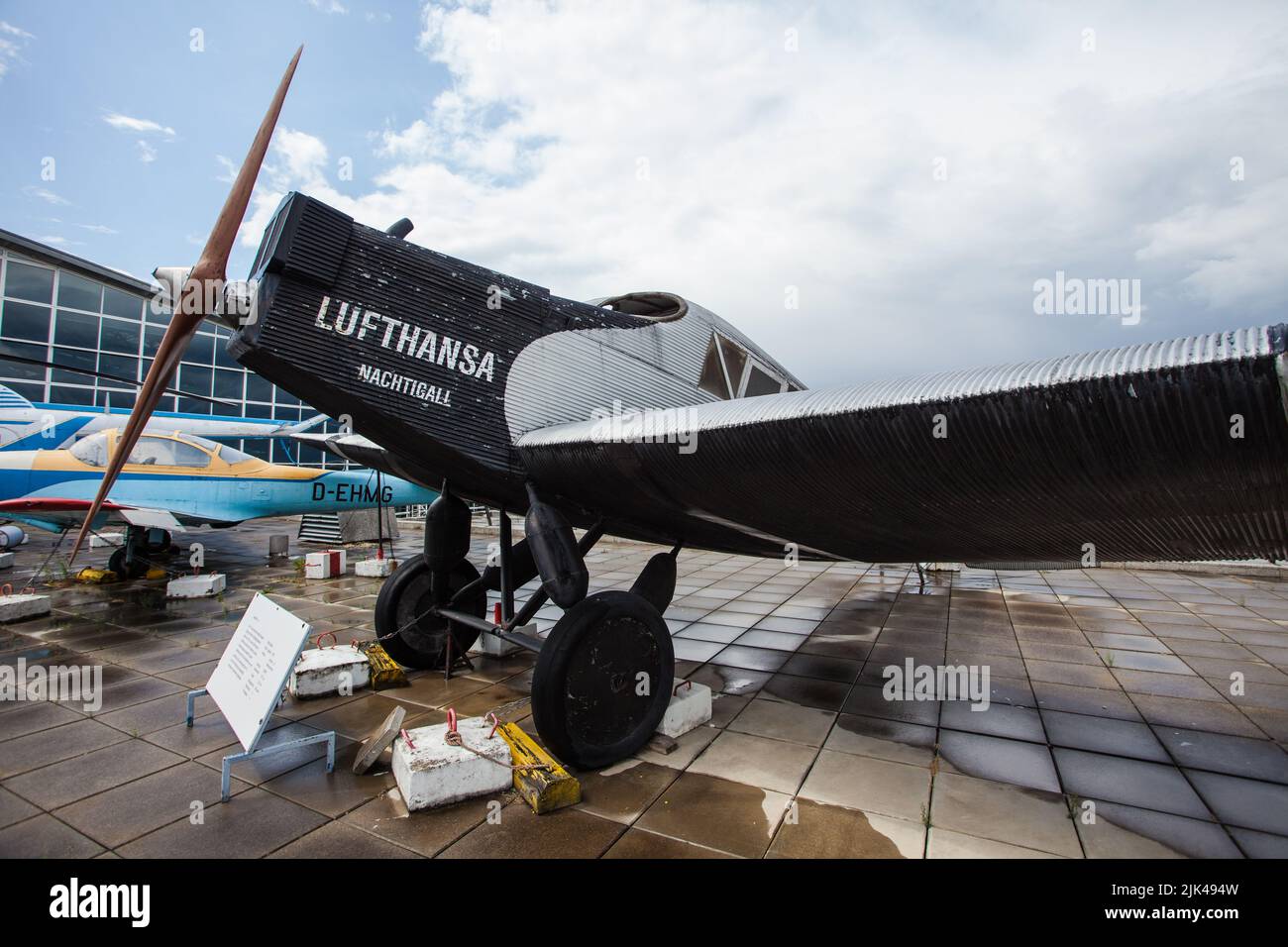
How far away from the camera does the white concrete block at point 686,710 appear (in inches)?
151

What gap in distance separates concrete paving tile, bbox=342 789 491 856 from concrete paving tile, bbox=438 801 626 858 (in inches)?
2.7

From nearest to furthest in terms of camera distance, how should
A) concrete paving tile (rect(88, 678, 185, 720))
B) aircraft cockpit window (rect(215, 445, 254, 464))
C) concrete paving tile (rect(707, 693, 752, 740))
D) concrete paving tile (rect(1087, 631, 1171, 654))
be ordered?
concrete paving tile (rect(707, 693, 752, 740))
concrete paving tile (rect(88, 678, 185, 720))
concrete paving tile (rect(1087, 631, 1171, 654))
aircraft cockpit window (rect(215, 445, 254, 464))

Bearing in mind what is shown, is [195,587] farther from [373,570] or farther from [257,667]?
[257,667]

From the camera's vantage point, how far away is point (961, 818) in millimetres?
2926

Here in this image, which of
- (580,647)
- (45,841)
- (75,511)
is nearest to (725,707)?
(580,647)

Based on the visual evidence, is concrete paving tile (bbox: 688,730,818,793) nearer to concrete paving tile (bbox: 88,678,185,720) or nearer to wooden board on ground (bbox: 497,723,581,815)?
wooden board on ground (bbox: 497,723,581,815)

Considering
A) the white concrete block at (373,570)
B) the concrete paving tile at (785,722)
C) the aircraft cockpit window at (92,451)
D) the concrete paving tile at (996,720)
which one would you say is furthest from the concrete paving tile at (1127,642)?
the aircraft cockpit window at (92,451)

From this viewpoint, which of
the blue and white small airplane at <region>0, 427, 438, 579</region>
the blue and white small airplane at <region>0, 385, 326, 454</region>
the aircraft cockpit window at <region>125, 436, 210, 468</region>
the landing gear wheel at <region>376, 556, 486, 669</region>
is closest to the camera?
the landing gear wheel at <region>376, 556, 486, 669</region>

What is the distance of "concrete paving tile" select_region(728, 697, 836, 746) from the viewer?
13.0ft

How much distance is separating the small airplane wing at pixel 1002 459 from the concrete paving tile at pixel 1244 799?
1.26m

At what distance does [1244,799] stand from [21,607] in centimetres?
1111

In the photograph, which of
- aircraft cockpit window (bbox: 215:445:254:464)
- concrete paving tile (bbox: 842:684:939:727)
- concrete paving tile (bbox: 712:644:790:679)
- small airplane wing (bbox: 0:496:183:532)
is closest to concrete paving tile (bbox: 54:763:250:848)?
concrete paving tile (bbox: 712:644:790:679)

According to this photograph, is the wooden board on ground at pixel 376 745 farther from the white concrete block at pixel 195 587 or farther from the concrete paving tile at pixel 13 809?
the white concrete block at pixel 195 587

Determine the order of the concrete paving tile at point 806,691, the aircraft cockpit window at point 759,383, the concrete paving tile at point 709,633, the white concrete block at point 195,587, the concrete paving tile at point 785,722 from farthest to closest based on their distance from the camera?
1. the white concrete block at point 195,587
2. the concrete paving tile at point 709,633
3. the aircraft cockpit window at point 759,383
4. the concrete paving tile at point 806,691
5. the concrete paving tile at point 785,722
